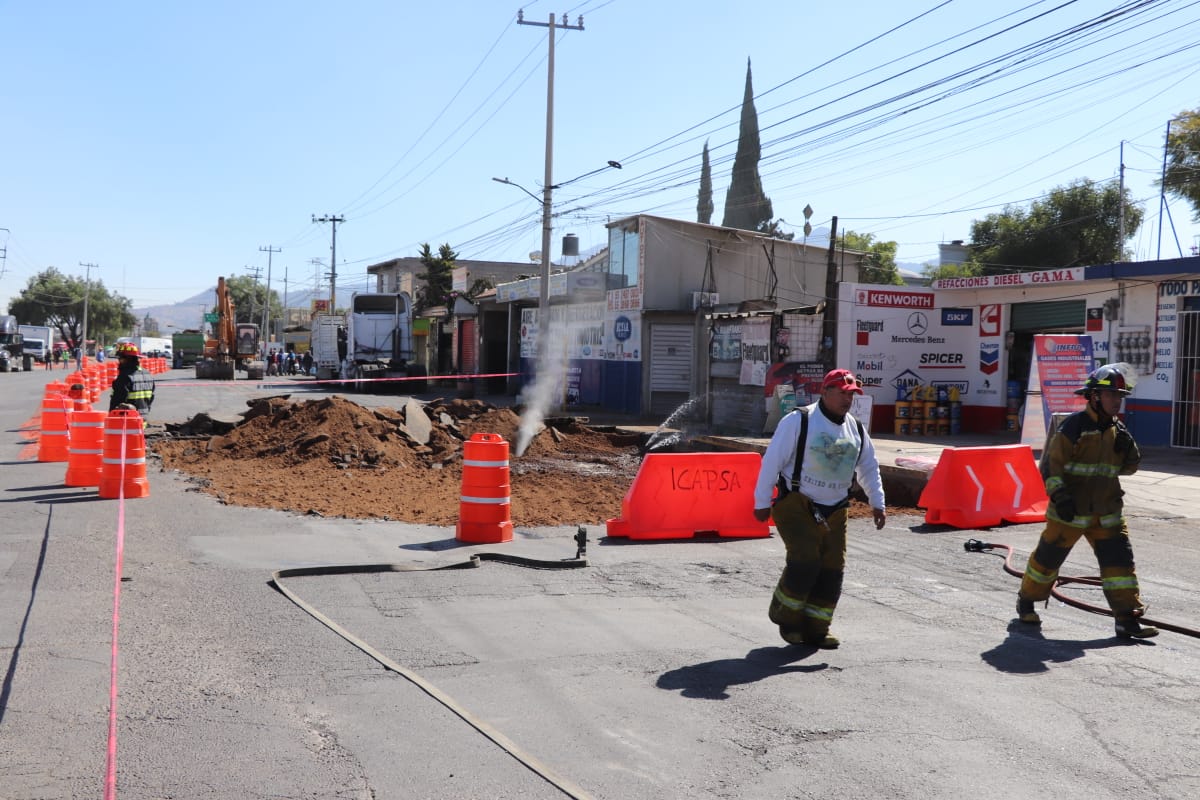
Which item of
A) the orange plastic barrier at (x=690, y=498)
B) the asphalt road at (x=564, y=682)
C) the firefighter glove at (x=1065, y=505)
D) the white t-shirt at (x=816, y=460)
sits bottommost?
the asphalt road at (x=564, y=682)

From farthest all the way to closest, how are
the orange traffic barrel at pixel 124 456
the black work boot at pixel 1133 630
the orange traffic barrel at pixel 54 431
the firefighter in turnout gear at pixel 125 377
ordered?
1. the orange traffic barrel at pixel 54 431
2. the firefighter in turnout gear at pixel 125 377
3. the orange traffic barrel at pixel 124 456
4. the black work boot at pixel 1133 630

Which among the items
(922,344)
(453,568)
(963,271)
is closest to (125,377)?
(453,568)

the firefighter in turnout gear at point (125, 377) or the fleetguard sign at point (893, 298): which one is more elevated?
the fleetguard sign at point (893, 298)

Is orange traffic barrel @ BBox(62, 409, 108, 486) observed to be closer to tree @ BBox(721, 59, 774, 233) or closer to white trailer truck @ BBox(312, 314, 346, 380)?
white trailer truck @ BBox(312, 314, 346, 380)

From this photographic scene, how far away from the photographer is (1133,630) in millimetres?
6750

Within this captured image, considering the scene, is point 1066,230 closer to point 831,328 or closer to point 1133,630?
point 831,328

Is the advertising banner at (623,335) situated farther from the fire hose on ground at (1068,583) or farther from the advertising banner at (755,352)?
the fire hose on ground at (1068,583)

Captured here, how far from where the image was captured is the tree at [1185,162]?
32656mm

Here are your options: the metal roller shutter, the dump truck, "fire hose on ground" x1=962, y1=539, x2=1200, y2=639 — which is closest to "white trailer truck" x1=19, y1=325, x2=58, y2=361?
the dump truck

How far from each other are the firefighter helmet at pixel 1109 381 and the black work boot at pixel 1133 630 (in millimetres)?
1504

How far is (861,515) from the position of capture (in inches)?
503

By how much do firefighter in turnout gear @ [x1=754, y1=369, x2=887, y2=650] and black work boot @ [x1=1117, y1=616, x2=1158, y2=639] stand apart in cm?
206

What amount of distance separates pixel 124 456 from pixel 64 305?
11834 centimetres

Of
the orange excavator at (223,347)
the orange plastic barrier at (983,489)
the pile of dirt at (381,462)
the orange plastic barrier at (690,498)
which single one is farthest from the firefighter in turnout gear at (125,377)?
the orange excavator at (223,347)
